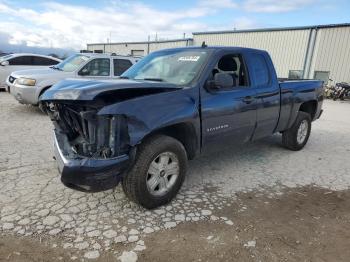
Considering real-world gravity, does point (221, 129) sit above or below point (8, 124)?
above

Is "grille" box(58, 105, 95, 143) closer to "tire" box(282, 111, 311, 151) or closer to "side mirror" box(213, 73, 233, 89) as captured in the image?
"side mirror" box(213, 73, 233, 89)

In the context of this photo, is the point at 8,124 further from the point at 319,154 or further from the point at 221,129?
the point at 319,154

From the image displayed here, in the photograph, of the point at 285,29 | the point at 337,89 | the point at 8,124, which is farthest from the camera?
the point at 285,29

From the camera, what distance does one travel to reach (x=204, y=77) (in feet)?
13.8

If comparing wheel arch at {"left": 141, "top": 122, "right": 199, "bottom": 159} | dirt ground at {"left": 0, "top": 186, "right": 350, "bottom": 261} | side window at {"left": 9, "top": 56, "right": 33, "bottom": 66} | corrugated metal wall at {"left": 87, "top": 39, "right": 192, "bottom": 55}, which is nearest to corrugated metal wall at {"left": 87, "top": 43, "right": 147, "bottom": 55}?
corrugated metal wall at {"left": 87, "top": 39, "right": 192, "bottom": 55}

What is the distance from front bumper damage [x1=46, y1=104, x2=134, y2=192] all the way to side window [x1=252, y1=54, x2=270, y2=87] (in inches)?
106

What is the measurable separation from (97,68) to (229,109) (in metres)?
6.18

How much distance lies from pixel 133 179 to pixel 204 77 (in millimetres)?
1616

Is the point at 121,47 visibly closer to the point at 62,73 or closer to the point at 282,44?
the point at 282,44

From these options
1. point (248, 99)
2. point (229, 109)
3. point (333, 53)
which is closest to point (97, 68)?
point (248, 99)

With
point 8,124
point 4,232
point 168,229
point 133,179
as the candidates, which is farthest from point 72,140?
point 8,124

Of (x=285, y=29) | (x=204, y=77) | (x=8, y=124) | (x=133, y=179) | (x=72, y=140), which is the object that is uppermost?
(x=285, y=29)

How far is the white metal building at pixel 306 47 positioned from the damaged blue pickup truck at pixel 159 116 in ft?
53.8

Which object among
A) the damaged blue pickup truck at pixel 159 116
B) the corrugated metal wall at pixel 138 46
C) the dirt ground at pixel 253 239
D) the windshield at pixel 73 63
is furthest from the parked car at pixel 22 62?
the corrugated metal wall at pixel 138 46
